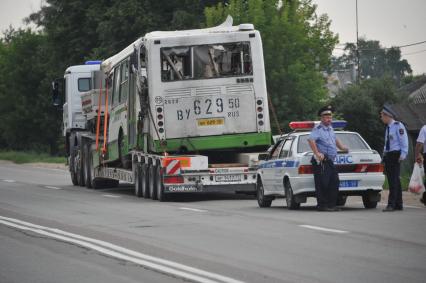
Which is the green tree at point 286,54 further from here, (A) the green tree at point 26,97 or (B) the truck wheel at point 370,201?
(B) the truck wheel at point 370,201

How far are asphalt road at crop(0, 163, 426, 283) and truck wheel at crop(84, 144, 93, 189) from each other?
10.9m

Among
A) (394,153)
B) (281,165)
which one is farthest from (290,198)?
(394,153)

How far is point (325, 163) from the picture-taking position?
63.2 ft

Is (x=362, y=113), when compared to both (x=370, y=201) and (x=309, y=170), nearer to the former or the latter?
(x=370, y=201)

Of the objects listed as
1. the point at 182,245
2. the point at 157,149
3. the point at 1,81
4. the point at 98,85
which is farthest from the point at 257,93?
the point at 1,81

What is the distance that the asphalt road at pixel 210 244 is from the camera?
11.0 m

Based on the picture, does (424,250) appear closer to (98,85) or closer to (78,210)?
(78,210)

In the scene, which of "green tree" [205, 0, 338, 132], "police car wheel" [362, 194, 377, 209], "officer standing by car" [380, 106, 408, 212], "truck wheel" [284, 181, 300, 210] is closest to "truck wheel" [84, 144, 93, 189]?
"truck wheel" [284, 181, 300, 210]

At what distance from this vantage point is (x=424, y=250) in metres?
12.7

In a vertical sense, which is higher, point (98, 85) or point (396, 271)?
point (98, 85)

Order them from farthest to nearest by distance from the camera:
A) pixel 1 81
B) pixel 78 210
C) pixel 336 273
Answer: pixel 1 81, pixel 78 210, pixel 336 273

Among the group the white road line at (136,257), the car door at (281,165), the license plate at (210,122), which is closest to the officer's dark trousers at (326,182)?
the car door at (281,165)

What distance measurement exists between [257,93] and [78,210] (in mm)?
5754

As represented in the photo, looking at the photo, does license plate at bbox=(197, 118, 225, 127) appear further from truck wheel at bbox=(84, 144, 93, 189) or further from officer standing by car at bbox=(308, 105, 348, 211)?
truck wheel at bbox=(84, 144, 93, 189)
